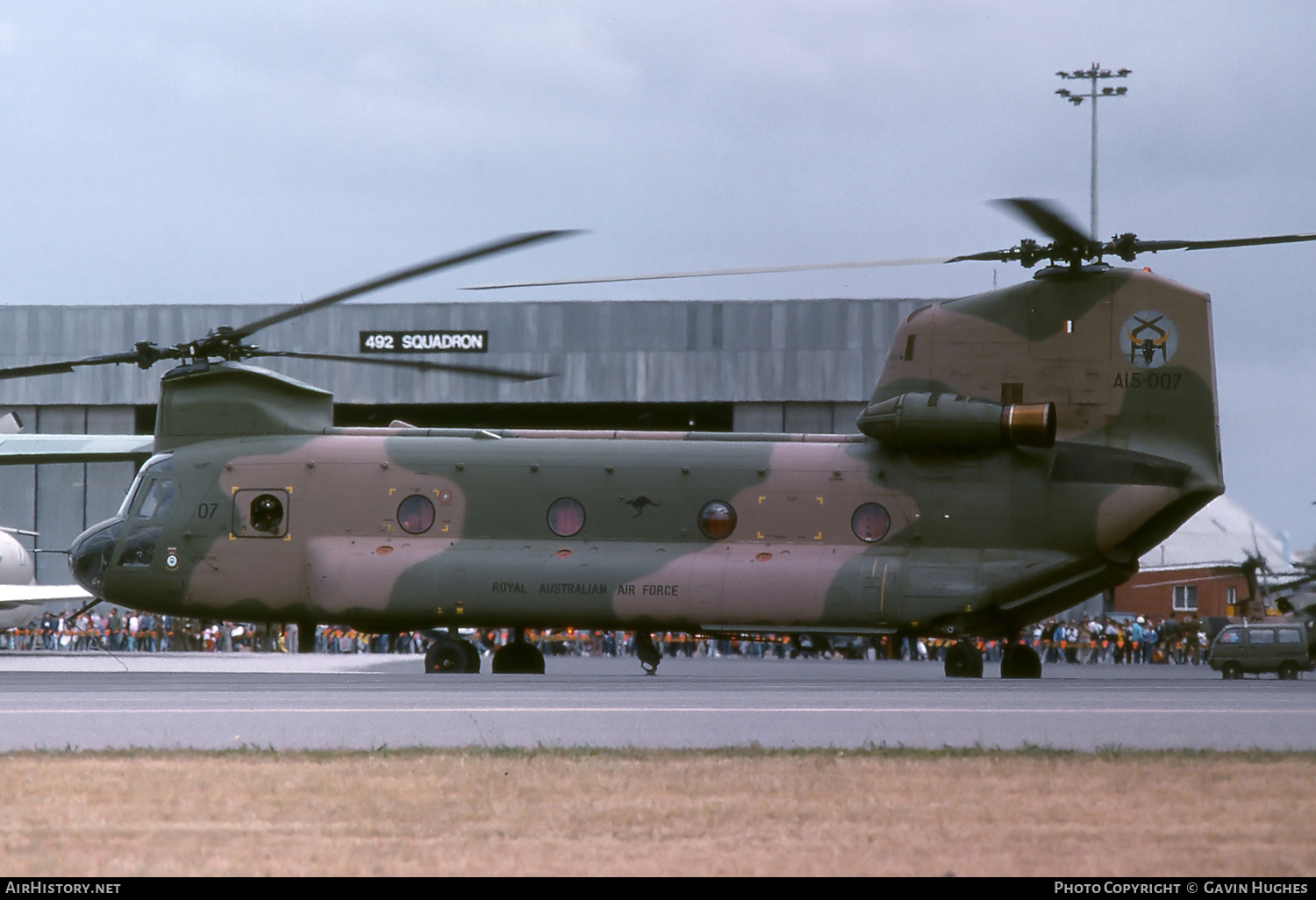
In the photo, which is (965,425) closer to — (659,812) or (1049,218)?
(1049,218)

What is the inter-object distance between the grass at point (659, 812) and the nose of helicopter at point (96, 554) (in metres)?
13.9

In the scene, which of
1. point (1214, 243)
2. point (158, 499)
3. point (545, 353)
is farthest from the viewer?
point (545, 353)

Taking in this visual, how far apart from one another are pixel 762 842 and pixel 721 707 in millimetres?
7746

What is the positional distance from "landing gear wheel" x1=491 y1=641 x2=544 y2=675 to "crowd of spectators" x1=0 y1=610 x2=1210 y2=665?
1640 cm

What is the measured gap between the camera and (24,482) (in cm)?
6219

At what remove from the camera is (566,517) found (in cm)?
2338

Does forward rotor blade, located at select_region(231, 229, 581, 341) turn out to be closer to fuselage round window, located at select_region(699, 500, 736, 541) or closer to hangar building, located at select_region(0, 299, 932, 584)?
fuselage round window, located at select_region(699, 500, 736, 541)

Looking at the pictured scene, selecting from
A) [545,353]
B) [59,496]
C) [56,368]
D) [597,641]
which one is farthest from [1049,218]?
[59,496]

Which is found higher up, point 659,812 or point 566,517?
point 566,517

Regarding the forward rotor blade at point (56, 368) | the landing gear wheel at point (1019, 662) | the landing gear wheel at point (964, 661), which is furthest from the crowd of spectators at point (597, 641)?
the forward rotor blade at point (56, 368)

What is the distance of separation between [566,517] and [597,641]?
89.0 ft

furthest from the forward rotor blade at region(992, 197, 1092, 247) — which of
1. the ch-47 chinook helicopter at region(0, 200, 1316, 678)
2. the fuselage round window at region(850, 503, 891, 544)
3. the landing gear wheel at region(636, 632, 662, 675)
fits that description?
the landing gear wheel at region(636, 632, 662, 675)
